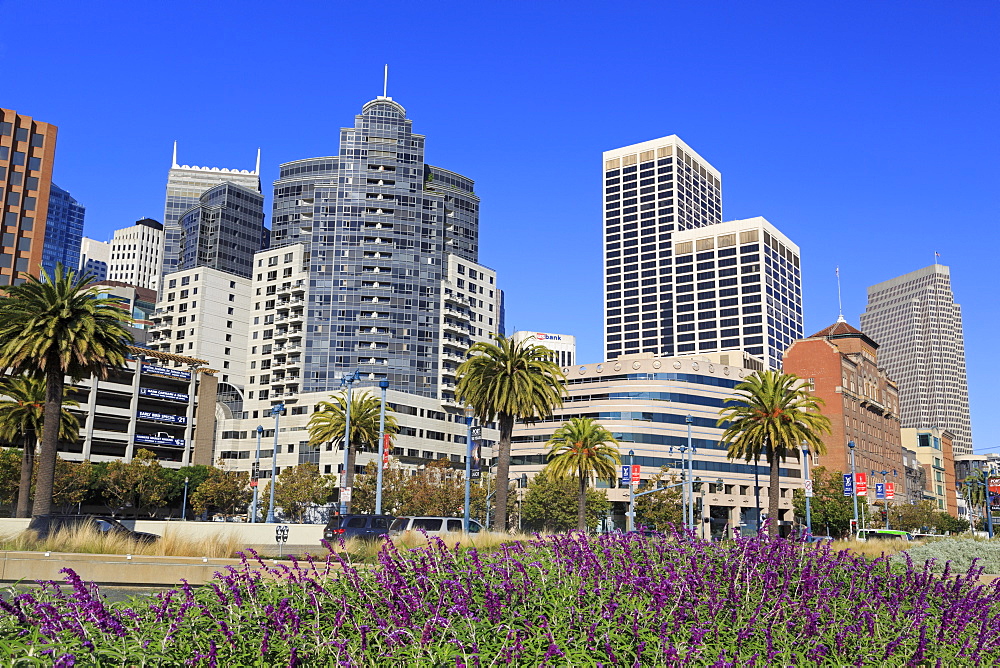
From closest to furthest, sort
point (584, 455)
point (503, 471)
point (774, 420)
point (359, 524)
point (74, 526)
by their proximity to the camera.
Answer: point (74, 526)
point (359, 524)
point (503, 471)
point (774, 420)
point (584, 455)

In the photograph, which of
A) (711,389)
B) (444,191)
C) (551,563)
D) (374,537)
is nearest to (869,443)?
(711,389)

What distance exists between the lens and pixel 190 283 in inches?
6097

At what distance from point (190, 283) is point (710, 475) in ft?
327

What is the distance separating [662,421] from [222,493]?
6060 cm

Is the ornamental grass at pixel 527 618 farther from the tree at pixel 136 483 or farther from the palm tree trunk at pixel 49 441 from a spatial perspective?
the tree at pixel 136 483

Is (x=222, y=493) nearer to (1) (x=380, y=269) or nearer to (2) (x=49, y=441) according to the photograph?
(1) (x=380, y=269)

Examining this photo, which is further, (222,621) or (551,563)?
(551,563)

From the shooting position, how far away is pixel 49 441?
38875mm

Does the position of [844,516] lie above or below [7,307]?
below

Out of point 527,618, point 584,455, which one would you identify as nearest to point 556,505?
point 584,455

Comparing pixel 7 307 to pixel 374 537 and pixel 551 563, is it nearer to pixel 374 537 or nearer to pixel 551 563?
pixel 374 537

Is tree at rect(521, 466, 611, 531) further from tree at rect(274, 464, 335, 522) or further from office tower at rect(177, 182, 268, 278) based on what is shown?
office tower at rect(177, 182, 268, 278)

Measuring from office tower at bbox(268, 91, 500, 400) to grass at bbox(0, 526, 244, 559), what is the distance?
11063 cm

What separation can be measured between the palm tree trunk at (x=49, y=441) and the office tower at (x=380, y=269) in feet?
302
